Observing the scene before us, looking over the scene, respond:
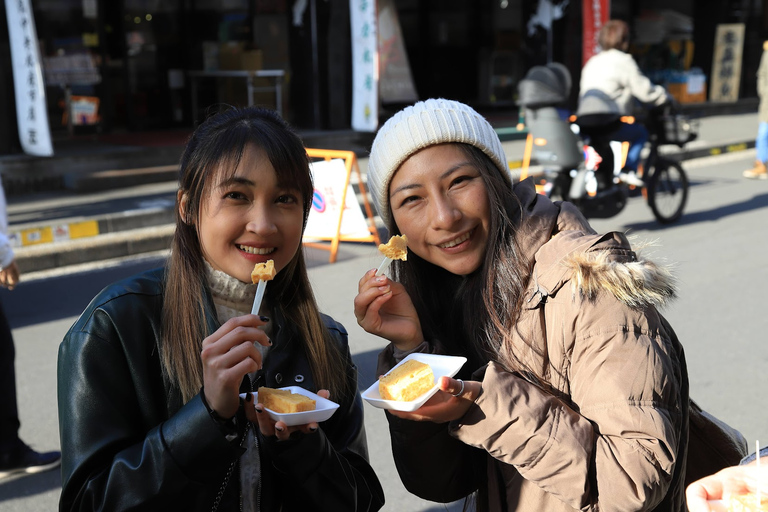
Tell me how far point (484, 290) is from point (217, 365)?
74cm

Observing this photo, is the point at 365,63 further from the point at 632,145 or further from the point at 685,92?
the point at 685,92

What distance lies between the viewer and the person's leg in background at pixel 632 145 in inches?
352

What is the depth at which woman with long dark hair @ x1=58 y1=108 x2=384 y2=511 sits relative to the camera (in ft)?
5.44

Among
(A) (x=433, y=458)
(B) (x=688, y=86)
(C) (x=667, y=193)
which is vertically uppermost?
(A) (x=433, y=458)

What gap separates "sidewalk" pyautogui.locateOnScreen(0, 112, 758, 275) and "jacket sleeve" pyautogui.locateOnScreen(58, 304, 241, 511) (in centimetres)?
662

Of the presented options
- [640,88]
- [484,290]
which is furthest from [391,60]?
[484,290]

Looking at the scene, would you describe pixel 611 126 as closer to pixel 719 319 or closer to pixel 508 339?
pixel 719 319

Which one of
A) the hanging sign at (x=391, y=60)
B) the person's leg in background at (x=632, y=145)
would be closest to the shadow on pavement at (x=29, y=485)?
the person's leg in background at (x=632, y=145)

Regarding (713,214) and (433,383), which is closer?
(433,383)

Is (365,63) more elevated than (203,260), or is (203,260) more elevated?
(365,63)

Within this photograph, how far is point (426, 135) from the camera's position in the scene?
209cm

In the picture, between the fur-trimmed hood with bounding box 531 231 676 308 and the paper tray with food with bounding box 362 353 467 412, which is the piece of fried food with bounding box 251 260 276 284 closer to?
the paper tray with food with bounding box 362 353 467 412

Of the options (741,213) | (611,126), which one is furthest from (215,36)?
(741,213)

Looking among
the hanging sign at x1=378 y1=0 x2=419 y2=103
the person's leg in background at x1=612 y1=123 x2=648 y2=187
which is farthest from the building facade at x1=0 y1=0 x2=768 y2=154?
the person's leg in background at x1=612 y1=123 x2=648 y2=187
